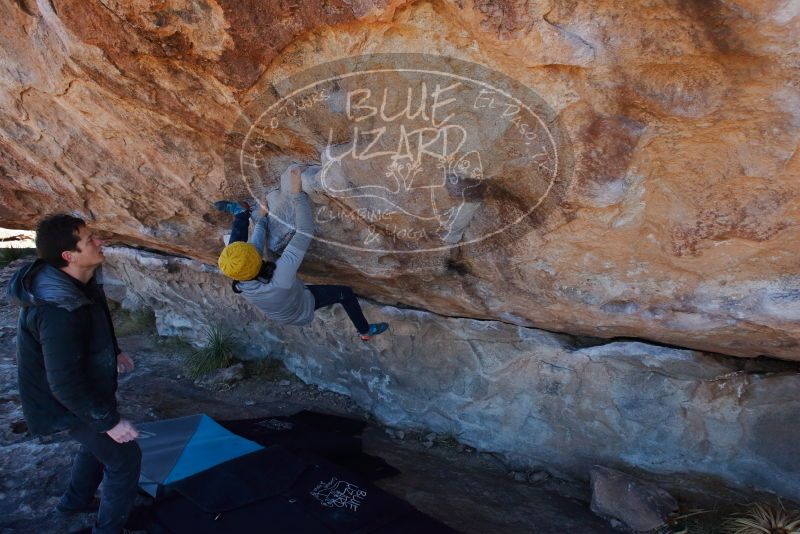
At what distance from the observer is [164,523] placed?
2.96 m

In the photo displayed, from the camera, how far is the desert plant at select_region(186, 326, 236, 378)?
509 cm

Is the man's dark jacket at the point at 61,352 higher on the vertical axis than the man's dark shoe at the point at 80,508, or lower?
higher

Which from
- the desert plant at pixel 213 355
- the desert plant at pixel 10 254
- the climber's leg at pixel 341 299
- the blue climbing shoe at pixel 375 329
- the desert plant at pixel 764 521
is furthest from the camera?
the desert plant at pixel 10 254

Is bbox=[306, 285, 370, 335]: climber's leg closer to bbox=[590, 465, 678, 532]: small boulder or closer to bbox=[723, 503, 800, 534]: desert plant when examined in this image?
bbox=[590, 465, 678, 532]: small boulder

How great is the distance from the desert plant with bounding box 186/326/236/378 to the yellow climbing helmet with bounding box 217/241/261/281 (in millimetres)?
2288

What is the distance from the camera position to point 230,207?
3.46 m

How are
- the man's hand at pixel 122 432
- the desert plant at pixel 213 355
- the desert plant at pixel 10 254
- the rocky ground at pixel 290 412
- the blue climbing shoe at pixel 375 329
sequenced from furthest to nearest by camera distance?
the desert plant at pixel 10 254 → the desert plant at pixel 213 355 → the blue climbing shoe at pixel 375 329 → the rocky ground at pixel 290 412 → the man's hand at pixel 122 432

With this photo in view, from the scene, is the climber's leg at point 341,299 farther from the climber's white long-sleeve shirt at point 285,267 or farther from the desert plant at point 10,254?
the desert plant at point 10,254

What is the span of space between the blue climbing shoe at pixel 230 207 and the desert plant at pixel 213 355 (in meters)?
1.99

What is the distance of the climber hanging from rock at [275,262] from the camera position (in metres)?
3.03

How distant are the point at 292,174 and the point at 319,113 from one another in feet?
1.65

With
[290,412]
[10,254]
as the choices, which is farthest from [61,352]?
[10,254]

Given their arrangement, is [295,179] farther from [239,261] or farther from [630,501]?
[630,501]

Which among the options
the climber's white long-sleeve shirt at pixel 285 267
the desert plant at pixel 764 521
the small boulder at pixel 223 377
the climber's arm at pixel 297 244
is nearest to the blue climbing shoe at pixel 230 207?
the climber's white long-sleeve shirt at pixel 285 267
